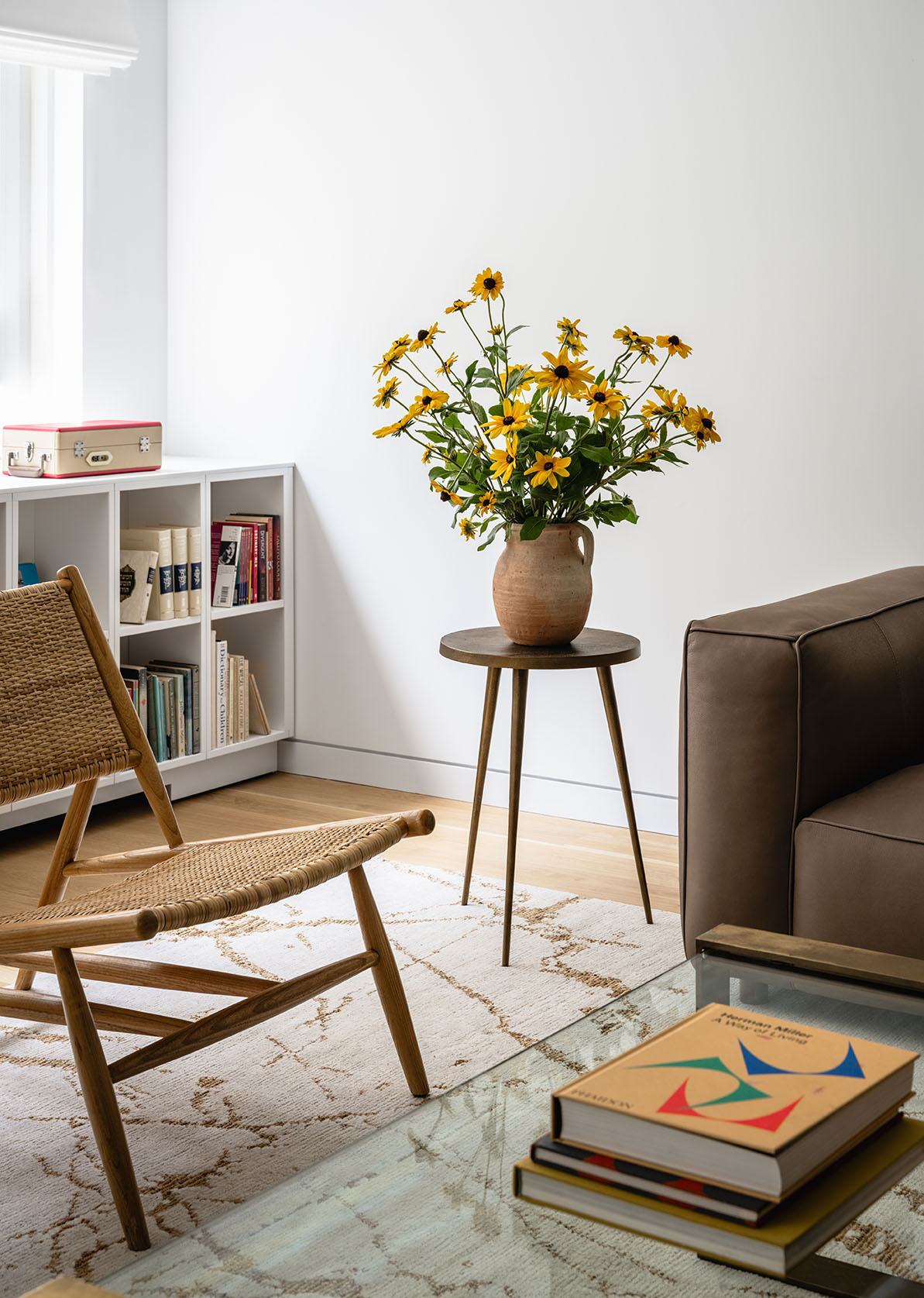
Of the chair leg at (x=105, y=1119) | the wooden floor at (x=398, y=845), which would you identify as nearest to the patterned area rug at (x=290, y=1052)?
the chair leg at (x=105, y=1119)

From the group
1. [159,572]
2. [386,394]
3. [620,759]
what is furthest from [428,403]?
[159,572]

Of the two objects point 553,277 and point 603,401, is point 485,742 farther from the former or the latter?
point 553,277

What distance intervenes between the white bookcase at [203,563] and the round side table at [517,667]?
1.05m

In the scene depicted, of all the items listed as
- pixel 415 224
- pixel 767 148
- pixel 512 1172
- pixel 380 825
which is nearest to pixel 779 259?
pixel 767 148

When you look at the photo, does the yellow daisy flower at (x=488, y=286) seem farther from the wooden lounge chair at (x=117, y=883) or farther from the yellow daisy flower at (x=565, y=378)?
the wooden lounge chair at (x=117, y=883)

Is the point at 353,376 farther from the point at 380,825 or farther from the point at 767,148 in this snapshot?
the point at 380,825

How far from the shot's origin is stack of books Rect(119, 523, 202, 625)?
3439 millimetres

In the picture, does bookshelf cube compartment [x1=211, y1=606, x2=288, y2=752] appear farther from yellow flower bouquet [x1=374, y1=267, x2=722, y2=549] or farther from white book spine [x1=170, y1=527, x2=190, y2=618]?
yellow flower bouquet [x1=374, y1=267, x2=722, y2=549]

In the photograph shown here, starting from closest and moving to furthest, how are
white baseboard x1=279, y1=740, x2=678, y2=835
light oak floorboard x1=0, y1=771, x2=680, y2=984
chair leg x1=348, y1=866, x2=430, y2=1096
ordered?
chair leg x1=348, y1=866, x2=430, y2=1096
light oak floorboard x1=0, y1=771, x2=680, y2=984
white baseboard x1=279, y1=740, x2=678, y2=835

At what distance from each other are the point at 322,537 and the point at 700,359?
1.16 metres

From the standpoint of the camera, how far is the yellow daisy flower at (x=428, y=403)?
2455mm

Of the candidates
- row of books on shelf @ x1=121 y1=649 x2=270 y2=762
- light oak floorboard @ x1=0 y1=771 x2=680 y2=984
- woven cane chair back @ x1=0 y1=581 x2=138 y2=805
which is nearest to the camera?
woven cane chair back @ x1=0 y1=581 x2=138 y2=805

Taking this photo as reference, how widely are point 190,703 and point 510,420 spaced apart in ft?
5.04

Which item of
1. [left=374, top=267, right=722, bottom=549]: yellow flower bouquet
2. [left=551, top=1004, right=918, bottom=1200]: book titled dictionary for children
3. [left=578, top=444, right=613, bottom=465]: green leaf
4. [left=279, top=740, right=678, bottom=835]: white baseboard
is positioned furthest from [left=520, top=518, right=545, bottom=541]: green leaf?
[left=551, top=1004, right=918, bottom=1200]: book titled dictionary for children
